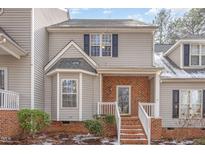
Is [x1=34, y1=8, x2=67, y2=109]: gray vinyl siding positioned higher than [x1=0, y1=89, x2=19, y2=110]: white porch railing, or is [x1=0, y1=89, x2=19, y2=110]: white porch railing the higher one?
[x1=34, y1=8, x2=67, y2=109]: gray vinyl siding

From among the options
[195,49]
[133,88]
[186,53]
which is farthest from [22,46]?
[195,49]

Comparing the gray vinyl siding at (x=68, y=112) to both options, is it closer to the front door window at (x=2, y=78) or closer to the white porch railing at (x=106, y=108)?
the white porch railing at (x=106, y=108)

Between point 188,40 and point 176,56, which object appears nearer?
point 188,40

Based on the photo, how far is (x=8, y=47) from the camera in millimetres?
9359

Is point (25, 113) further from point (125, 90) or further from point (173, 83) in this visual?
point (173, 83)

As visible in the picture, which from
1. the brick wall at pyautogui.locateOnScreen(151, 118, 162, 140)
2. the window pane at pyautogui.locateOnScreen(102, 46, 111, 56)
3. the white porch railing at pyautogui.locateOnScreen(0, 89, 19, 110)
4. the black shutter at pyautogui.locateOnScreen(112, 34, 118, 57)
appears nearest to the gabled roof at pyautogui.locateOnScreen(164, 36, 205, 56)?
the black shutter at pyautogui.locateOnScreen(112, 34, 118, 57)

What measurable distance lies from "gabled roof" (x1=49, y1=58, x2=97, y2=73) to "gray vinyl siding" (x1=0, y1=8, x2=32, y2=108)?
0.70 meters

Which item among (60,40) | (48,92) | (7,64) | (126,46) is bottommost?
(48,92)

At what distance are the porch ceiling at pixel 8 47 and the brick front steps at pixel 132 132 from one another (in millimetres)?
2672

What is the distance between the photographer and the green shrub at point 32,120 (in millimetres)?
8727

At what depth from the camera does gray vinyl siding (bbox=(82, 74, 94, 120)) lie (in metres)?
9.81

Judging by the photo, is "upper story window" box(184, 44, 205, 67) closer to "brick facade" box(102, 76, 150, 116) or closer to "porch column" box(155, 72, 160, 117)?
"porch column" box(155, 72, 160, 117)

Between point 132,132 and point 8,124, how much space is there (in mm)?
2554

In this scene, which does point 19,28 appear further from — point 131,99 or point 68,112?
point 131,99
